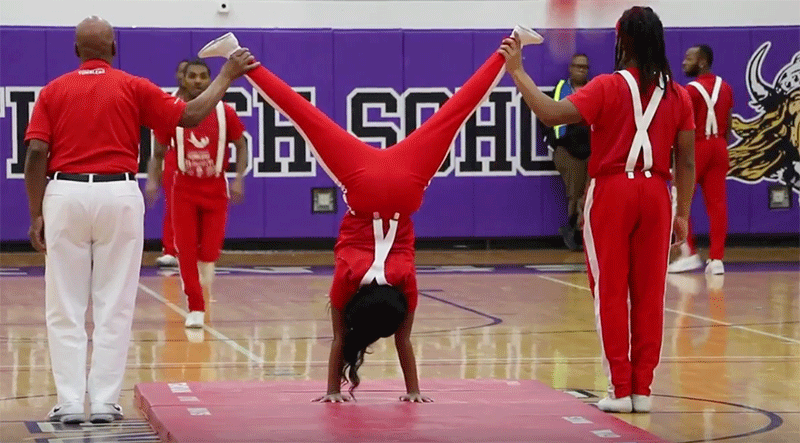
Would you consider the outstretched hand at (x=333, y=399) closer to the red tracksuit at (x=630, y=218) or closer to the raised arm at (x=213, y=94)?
the red tracksuit at (x=630, y=218)

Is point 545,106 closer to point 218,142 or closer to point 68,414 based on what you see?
point 68,414

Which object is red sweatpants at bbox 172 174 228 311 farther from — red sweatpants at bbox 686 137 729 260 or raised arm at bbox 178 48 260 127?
red sweatpants at bbox 686 137 729 260

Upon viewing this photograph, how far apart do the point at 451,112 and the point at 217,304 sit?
5161mm

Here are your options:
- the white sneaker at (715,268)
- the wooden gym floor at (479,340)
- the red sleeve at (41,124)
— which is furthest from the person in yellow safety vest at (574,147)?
the red sleeve at (41,124)

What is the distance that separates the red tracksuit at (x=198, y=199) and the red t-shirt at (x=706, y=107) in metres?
5.25

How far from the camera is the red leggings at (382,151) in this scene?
6742mm

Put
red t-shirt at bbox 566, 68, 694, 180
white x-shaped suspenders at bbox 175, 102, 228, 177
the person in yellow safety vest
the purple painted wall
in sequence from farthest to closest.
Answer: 1. the person in yellow safety vest
2. the purple painted wall
3. white x-shaped suspenders at bbox 175, 102, 228, 177
4. red t-shirt at bbox 566, 68, 694, 180

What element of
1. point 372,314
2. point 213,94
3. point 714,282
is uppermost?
point 213,94

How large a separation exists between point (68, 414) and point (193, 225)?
3.68 m

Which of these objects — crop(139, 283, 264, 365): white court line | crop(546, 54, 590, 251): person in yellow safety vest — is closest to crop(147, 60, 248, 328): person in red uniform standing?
crop(139, 283, 264, 365): white court line

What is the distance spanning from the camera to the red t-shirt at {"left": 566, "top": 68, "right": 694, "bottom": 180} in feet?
22.5

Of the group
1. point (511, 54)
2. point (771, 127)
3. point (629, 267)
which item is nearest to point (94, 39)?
point (511, 54)

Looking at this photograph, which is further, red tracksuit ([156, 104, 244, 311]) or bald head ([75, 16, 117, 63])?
red tracksuit ([156, 104, 244, 311])

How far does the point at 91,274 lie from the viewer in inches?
268
